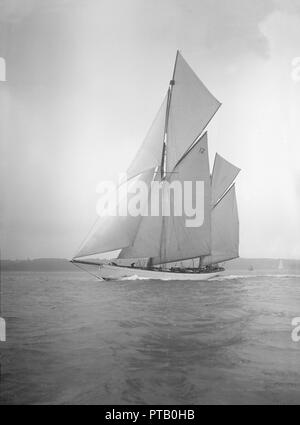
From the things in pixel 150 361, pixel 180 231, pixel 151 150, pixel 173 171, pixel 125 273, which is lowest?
pixel 125 273

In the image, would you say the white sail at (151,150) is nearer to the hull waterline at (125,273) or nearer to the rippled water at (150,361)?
the hull waterline at (125,273)

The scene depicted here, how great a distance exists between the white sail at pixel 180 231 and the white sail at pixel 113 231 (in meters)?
2.45

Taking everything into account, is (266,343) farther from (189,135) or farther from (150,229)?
(189,135)

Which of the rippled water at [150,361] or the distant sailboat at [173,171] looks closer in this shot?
the rippled water at [150,361]

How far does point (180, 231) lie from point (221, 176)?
12.3m

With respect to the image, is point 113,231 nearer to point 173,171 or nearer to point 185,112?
point 173,171

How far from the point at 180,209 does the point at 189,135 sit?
7154 mm

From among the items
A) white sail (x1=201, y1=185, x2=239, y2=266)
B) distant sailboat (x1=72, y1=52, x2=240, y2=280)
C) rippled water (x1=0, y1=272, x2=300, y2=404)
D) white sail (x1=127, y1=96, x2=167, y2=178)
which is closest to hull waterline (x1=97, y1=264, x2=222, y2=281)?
distant sailboat (x1=72, y1=52, x2=240, y2=280)

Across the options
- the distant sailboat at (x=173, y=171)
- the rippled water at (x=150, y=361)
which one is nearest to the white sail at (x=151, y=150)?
the distant sailboat at (x=173, y=171)

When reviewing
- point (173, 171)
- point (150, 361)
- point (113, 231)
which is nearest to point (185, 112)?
point (173, 171)

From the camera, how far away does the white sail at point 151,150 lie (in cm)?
2533

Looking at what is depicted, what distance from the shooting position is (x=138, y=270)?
27.0 metres

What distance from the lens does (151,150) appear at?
2689 cm

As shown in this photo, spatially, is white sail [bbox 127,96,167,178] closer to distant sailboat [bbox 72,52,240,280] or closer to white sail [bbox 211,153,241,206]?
distant sailboat [bbox 72,52,240,280]
